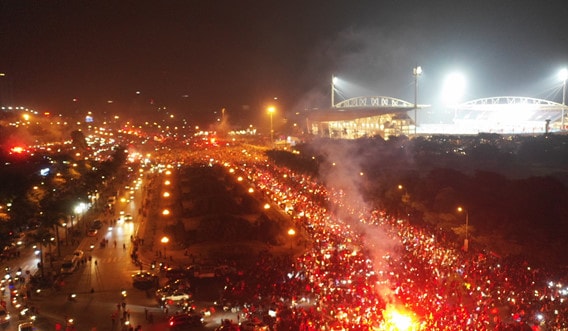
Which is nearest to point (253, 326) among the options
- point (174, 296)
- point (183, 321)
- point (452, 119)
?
point (183, 321)

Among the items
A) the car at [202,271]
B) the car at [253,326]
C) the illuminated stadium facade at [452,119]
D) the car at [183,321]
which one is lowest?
the car at [183,321]

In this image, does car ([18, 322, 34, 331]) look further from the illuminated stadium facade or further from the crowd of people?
the illuminated stadium facade

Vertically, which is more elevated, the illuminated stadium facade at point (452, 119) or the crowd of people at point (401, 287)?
the illuminated stadium facade at point (452, 119)

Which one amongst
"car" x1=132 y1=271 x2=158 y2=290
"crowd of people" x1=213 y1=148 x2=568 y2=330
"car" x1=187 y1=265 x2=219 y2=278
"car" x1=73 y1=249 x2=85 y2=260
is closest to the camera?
"crowd of people" x1=213 y1=148 x2=568 y2=330

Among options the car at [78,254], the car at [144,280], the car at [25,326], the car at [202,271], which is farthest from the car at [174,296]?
the car at [78,254]

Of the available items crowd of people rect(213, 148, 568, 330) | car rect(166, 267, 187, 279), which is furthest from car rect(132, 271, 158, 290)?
crowd of people rect(213, 148, 568, 330)

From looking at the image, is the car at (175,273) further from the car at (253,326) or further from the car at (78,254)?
the car at (253,326)
